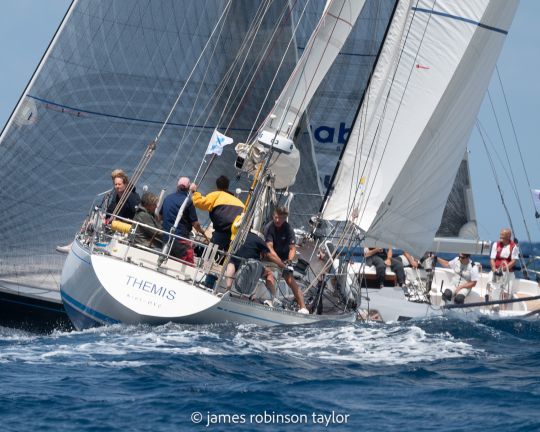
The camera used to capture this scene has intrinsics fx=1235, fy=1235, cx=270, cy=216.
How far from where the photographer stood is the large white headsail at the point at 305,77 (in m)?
13.6

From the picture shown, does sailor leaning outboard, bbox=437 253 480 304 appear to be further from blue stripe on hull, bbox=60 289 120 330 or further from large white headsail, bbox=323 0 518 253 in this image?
blue stripe on hull, bbox=60 289 120 330

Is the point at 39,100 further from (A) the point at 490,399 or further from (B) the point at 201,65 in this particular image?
(A) the point at 490,399

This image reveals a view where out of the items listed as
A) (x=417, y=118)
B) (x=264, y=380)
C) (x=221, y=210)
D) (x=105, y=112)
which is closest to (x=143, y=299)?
(x=221, y=210)

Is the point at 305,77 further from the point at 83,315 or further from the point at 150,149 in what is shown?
the point at 83,315

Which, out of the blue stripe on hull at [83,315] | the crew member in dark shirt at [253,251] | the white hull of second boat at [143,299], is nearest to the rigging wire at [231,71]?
the crew member in dark shirt at [253,251]

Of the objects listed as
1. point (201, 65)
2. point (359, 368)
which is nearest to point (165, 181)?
point (201, 65)

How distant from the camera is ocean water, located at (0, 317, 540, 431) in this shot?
8.70 m

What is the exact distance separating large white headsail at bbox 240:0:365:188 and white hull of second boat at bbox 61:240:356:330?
2.01 m

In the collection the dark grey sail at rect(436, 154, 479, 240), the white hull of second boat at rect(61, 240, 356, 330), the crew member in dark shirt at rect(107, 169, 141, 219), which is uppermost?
the dark grey sail at rect(436, 154, 479, 240)

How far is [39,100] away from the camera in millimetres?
14828

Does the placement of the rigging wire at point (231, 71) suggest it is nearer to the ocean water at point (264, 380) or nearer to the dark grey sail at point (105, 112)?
the dark grey sail at point (105, 112)

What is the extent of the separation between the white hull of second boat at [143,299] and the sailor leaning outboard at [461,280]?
5.23 meters

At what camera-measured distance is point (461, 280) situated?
17297 mm

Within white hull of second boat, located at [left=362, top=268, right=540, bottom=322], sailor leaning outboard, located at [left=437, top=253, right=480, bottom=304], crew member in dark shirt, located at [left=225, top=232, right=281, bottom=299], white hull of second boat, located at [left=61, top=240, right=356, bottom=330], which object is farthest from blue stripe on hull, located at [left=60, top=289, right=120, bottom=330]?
sailor leaning outboard, located at [left=437, top=253, right=480, bottom=304]
